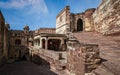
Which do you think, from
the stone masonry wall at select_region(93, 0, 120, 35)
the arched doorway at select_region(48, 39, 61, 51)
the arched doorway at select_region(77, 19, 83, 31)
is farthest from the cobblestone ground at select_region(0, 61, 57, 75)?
the arched doorway at select_region(77, 19, 83, 31)

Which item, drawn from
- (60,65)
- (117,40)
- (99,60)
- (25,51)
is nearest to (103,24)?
(117,40)

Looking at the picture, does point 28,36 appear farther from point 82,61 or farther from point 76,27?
point 82,61

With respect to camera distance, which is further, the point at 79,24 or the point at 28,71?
the point at 79,24

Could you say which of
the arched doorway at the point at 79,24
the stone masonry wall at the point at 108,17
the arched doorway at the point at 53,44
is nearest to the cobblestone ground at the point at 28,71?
the stone masonry wall at the point at 108,17

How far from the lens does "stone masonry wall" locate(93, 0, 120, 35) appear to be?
11477mm

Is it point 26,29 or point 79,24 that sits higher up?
point 26,29

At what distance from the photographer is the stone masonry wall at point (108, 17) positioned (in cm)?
1148

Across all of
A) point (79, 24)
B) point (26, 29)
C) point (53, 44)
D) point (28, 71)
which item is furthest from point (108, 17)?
point (26, 29)

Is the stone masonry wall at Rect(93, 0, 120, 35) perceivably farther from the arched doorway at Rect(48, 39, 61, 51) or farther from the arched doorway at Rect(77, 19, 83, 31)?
the arched doorway at Rect(48, 39, 61, 51)

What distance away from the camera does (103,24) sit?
14.2 metres

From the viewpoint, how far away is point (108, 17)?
516 inches

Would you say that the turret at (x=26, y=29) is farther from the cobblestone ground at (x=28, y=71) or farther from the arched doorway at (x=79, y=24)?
the cobblestone ground at (x=28, y=71)

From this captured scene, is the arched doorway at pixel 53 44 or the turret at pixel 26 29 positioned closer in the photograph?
the arched doorway at pixel 53 44

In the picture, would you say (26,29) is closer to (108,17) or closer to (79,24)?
(79,24)
